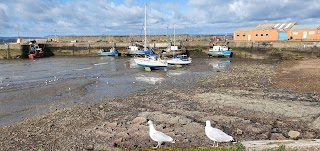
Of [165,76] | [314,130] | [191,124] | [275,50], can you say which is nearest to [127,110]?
[191,124]

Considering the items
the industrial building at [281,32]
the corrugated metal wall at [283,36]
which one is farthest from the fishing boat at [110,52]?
the corrugated metal wall at [283,36]

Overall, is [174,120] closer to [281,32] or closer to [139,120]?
[139,120]

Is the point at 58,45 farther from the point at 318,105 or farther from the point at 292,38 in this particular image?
the point at 318,105

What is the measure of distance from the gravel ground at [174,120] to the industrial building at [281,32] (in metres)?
36.8

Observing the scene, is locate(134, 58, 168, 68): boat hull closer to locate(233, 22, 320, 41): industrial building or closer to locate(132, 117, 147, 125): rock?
locate(132, 117, 147, 125): rock

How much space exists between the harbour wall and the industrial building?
5.91 m

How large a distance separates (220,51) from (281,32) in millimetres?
13121

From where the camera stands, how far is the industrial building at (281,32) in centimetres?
5387

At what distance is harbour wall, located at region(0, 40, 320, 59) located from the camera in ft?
159

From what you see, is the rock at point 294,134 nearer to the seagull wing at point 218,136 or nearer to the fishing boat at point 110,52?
the seagull wing at point 218,136

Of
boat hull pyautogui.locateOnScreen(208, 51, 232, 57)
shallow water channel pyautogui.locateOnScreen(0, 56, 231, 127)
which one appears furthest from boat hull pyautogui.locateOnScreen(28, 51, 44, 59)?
boat hull pyautogui.locateOnScreen(208, 51, 232, 57)

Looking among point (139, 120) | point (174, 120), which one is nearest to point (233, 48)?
point (174, 120)

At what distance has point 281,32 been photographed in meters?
56.8

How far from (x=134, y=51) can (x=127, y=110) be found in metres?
41.0
